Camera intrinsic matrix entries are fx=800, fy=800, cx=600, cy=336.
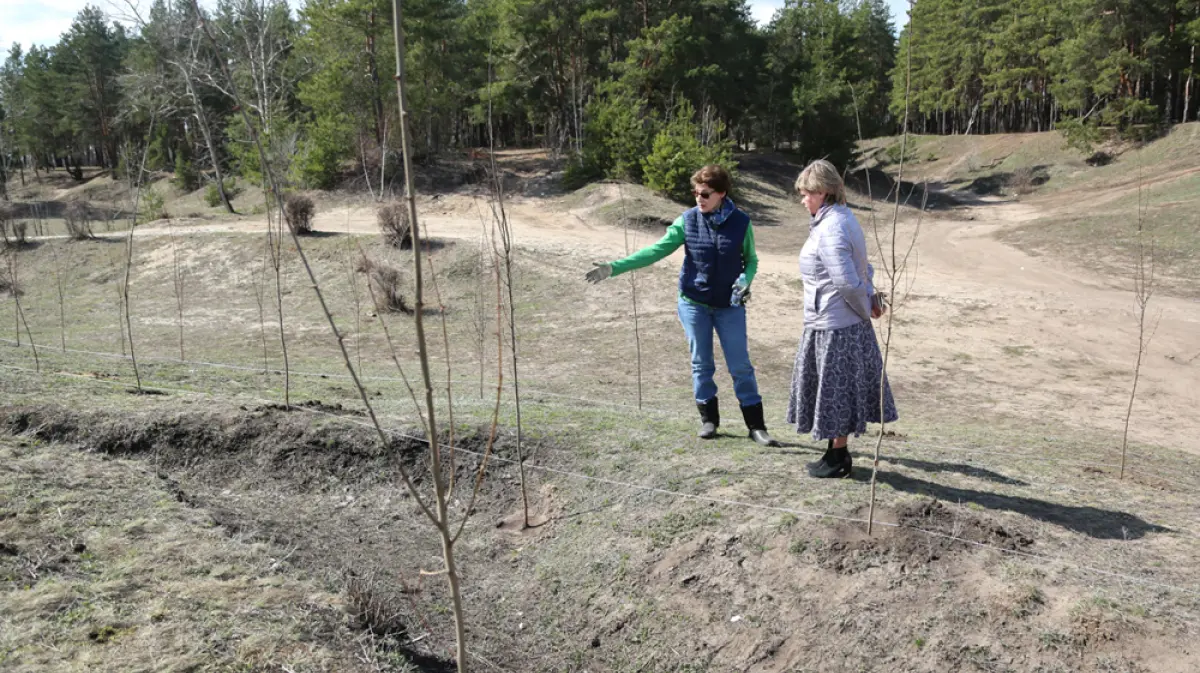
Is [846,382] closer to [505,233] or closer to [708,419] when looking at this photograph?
[708,419]

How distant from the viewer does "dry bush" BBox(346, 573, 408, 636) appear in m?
2.86

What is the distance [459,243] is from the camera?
1608 centimetres

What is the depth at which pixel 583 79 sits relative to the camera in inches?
1206

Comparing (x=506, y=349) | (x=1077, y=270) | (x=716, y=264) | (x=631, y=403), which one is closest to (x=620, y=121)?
(x=1077, y=270)

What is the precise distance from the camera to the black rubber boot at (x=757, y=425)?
464cm

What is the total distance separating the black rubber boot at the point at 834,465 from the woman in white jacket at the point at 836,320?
14 centimetres

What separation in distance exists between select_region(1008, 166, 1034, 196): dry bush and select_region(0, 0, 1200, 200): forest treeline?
9.69 ft

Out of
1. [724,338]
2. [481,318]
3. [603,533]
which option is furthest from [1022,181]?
[603,533]

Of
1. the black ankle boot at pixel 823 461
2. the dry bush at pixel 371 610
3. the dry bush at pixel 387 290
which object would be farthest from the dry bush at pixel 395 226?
the dry bush at pixel 371 610

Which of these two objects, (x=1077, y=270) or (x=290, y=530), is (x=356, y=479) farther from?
(x=1077, y=270)

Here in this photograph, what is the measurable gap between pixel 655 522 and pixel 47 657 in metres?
2.31

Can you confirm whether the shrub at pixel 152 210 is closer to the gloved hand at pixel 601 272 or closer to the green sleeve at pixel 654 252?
the gloved hand at pixel 601 272

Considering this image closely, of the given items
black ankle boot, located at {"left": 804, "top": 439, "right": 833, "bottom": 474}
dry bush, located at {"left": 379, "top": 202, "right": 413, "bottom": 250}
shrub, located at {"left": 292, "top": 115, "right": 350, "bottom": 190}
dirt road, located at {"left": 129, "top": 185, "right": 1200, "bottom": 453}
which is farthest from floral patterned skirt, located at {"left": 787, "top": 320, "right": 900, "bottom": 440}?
shrub, located at {"left": 292, "top": 115, "right": 350, "bottom": 190}

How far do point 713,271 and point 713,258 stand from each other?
0.07 meters
